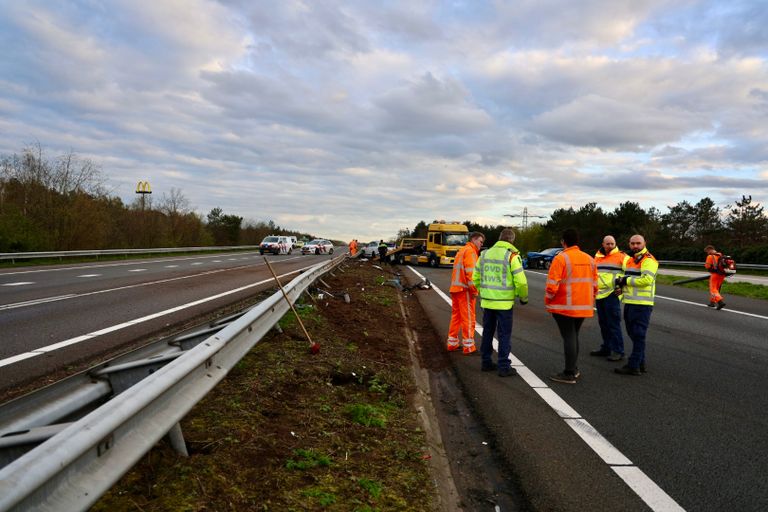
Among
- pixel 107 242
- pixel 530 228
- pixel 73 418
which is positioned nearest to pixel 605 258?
pixel 73 418

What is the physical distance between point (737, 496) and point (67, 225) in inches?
1483

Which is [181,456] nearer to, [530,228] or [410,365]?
[410,365]

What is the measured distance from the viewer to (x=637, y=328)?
6.81 meters

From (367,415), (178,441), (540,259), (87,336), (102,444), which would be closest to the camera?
(102,444)

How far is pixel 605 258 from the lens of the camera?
8148 millimetres

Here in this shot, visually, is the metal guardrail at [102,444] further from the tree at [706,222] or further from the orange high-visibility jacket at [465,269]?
the tree at [706,222]

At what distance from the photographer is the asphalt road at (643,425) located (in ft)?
11.4

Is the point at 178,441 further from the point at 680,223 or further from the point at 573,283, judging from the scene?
the point at 680,223

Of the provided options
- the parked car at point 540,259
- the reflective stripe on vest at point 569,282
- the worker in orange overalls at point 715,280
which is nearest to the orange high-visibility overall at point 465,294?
the reflective stripe on vest at point 569,282

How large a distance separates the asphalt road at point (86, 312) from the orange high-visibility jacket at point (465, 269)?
4.64 m

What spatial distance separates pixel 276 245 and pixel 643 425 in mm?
46674

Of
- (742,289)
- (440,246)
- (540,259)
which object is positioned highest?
(440,246)

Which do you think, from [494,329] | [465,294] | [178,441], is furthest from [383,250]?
[178,441]

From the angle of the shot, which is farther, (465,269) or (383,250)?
(383,250)
